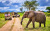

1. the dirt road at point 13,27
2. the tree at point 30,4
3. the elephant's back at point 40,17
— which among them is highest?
the tree at point 30,4

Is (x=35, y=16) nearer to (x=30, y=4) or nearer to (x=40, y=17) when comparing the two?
(x=40, y=17)

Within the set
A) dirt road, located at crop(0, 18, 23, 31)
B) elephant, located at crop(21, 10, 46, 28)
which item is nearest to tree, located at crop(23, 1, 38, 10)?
elephant, located at crop(21, 10, 46, 28)

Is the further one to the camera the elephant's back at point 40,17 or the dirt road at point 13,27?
the elephant's back at point 40,17

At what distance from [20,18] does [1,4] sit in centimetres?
66

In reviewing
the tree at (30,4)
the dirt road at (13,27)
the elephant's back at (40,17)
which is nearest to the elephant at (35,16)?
the elephant's back at (40,17)

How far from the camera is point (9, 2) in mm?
2777

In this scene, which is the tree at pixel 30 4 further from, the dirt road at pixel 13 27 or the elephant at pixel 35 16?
the dirt road at pixel 13 27

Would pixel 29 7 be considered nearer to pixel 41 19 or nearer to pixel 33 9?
pixel 33 9

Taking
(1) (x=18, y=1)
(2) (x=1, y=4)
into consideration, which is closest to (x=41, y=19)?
(1) (x=18, y=1)

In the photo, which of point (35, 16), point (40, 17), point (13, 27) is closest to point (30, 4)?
point (35, 16)

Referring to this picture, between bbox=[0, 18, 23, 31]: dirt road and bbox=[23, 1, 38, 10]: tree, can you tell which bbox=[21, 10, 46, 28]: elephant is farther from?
bbox=[0, 18, 23, 31]: dirt road

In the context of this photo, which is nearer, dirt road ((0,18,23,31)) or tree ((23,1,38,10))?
dirt road ((0,18,23,31))

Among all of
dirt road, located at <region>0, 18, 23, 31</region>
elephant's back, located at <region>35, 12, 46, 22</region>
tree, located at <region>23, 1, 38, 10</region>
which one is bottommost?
dirt road, located at <region>0, 18, 23, 31</region>

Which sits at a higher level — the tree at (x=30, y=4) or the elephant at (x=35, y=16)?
the tree at (x=30, y=4)
